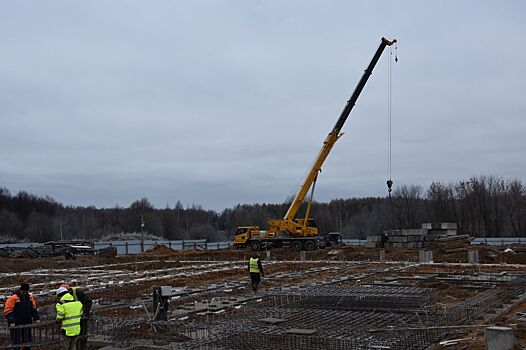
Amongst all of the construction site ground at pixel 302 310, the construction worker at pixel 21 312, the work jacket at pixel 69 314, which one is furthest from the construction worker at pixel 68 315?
the construction worker at pixel 21 312

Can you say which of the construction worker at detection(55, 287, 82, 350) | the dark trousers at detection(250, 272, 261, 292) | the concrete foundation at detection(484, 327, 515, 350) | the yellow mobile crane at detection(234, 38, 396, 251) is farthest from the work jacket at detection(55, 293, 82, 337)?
the yellow mobile crane at detection(234, 38, 396, 251)

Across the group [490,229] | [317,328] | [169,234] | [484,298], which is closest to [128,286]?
[317,328]

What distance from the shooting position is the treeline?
70.8m

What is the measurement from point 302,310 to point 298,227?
22.3m

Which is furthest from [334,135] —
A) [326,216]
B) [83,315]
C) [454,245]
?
[326,216]

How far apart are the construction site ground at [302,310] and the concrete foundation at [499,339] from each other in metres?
1.34

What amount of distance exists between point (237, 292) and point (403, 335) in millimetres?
8089

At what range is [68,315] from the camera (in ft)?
29.1

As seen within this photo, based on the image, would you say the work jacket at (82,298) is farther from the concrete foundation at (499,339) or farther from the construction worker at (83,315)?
the concrete foundation at (499,339)

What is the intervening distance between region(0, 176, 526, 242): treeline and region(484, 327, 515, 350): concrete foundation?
35841mm

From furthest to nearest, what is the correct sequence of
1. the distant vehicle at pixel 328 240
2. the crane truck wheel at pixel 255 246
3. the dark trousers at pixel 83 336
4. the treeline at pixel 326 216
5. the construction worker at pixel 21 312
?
the treeline at pixel 326 216
the distant vehicle at pixel 328 240
the crane truck wheel at pixel 255 246
the dark trousers at pixel 83 336
the construction worker at pixel 21 312

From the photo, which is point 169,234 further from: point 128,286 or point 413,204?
point 128,286

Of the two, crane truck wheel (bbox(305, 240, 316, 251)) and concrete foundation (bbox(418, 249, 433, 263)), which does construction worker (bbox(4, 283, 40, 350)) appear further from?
crane truck wheel (bbox(305, 240, 316, 251))

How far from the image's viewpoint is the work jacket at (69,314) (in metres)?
8.80
